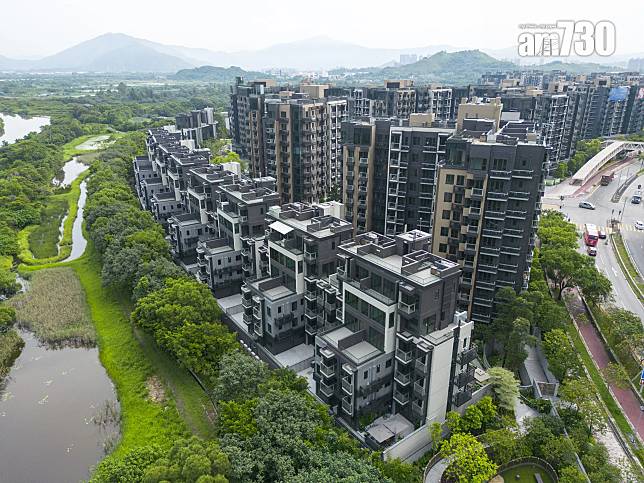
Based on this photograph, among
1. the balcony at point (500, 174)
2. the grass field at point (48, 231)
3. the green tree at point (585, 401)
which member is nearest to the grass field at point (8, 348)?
the grass field at point (48, 231)

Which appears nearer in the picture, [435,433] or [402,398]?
[435,433]

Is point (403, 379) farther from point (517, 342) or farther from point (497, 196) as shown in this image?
point (497, 196)

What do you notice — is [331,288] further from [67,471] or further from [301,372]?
[67,471]

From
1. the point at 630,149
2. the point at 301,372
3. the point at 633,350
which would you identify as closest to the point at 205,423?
the point at 301,372

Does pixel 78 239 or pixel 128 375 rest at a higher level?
pixel 78 239

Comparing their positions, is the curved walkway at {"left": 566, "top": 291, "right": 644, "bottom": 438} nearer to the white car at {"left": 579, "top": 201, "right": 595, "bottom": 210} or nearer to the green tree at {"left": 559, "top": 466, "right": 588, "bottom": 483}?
the green tree at {"left": 559, "top": 466, "right": 588, "bottom": 483}

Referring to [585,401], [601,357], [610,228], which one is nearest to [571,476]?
[585,401]
